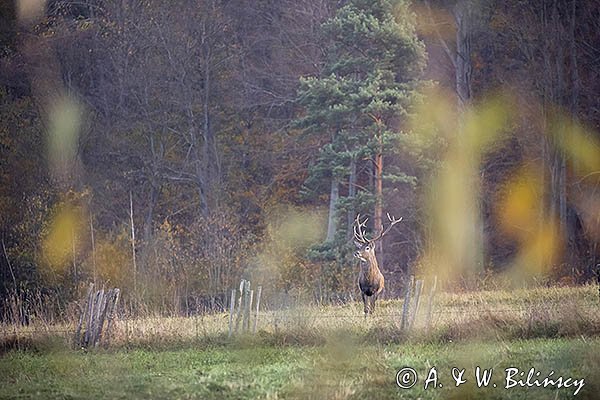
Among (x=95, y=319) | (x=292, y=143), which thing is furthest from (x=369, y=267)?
(x=292, y=143)

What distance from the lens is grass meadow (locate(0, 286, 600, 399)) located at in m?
14.6

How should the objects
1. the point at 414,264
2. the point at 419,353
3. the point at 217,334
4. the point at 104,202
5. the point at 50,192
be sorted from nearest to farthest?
the point at 419,353, the point at 217,334, the point at 50,192, the point at 414,264, the point at 104,202

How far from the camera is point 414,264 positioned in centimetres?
3731

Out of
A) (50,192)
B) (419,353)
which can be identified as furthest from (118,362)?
(50,192)

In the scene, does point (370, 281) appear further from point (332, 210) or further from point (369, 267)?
point (332, 210)

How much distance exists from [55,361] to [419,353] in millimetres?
5902

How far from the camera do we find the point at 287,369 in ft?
53.0

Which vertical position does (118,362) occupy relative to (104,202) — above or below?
below

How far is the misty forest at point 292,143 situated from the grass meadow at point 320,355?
1040cm

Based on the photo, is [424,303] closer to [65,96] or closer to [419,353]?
[419,353]

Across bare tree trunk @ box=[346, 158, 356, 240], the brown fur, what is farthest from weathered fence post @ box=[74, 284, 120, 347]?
bare tree trunk @ box=[346, 158, 356, 240]

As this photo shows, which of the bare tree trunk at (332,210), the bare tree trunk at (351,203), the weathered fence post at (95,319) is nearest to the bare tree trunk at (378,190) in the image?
the bare tree trunk at (351,203)

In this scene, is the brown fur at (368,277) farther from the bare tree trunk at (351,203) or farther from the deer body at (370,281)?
the bare tree trunk at (351,203)

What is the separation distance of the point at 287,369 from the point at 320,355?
44.1 inches
